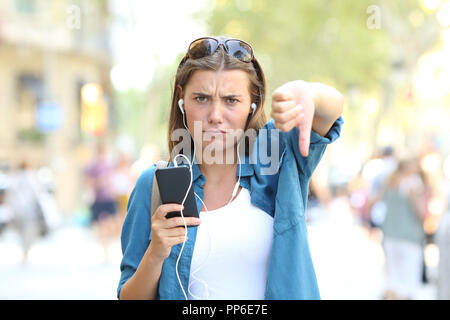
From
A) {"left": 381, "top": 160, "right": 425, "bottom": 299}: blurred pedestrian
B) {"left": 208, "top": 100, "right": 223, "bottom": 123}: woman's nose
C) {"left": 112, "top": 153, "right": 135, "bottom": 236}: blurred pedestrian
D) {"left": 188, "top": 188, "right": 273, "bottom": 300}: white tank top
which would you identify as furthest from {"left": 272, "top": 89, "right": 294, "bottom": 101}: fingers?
{"left": 112, "top": 153, "right": 135, "bottom": 236}: blurred pedestrian

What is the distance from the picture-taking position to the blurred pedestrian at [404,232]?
751 cm

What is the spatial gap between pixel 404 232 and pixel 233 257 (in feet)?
19.1

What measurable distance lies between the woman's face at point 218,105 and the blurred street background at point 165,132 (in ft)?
0.57

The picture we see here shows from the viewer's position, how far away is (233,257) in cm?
216

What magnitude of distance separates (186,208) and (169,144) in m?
0.39

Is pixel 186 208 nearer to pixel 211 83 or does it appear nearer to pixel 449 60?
pixel 211 83

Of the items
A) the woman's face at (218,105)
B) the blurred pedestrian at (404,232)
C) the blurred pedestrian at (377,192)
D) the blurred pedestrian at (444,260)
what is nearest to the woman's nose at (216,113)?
the woman's face at (218,105)

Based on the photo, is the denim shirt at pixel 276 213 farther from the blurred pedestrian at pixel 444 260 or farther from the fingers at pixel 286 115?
the blurred pedestrian at pixel 444 260

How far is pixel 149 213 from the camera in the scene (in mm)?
2270

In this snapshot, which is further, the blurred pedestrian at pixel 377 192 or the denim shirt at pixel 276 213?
the blurred pedestrian at pixel 377 192

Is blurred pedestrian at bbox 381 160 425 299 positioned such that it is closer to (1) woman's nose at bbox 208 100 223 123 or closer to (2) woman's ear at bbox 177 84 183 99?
(2) woman's ear at bbox 177 84 183 99

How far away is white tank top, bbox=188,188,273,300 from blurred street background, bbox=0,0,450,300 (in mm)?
449

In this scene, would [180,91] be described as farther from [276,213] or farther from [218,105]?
[276,213]
